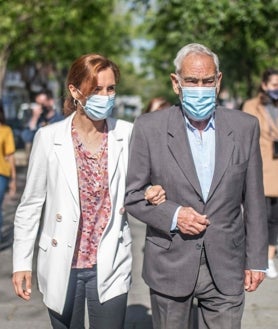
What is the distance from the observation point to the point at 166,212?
3264 mm

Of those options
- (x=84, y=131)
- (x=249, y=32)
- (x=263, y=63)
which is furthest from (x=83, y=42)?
(x=84, y=131)

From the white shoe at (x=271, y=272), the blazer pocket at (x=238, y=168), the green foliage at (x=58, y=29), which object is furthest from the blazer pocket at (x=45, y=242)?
the green foliage at (x=58, y=29)

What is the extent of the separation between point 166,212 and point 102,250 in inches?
14.3

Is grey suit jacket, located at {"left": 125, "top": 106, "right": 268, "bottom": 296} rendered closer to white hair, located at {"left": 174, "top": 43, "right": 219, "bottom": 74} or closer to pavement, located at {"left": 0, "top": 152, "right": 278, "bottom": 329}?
white hair, located at {"left": 174, "top": 43, "right": 219, "bottom": 74}

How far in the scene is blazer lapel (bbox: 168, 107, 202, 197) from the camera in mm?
3275

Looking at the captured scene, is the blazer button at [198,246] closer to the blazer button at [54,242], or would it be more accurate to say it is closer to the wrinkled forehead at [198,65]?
the blazer button at [54,242]

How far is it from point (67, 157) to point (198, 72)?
2.32 ft

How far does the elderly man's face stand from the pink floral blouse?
520 mm

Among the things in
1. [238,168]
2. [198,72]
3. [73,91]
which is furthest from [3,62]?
[238,168]

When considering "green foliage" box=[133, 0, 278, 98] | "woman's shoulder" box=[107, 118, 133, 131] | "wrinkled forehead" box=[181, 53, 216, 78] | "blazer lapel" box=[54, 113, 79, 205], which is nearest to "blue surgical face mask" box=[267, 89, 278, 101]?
"woman's shoulder" box=[107, 118, 133, 131]

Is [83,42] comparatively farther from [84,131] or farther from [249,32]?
[84,131]

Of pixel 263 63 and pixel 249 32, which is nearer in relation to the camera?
pixel 249 32

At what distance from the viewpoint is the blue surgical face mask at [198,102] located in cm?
330

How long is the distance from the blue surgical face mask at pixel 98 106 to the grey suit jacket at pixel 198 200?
0.18 meters
